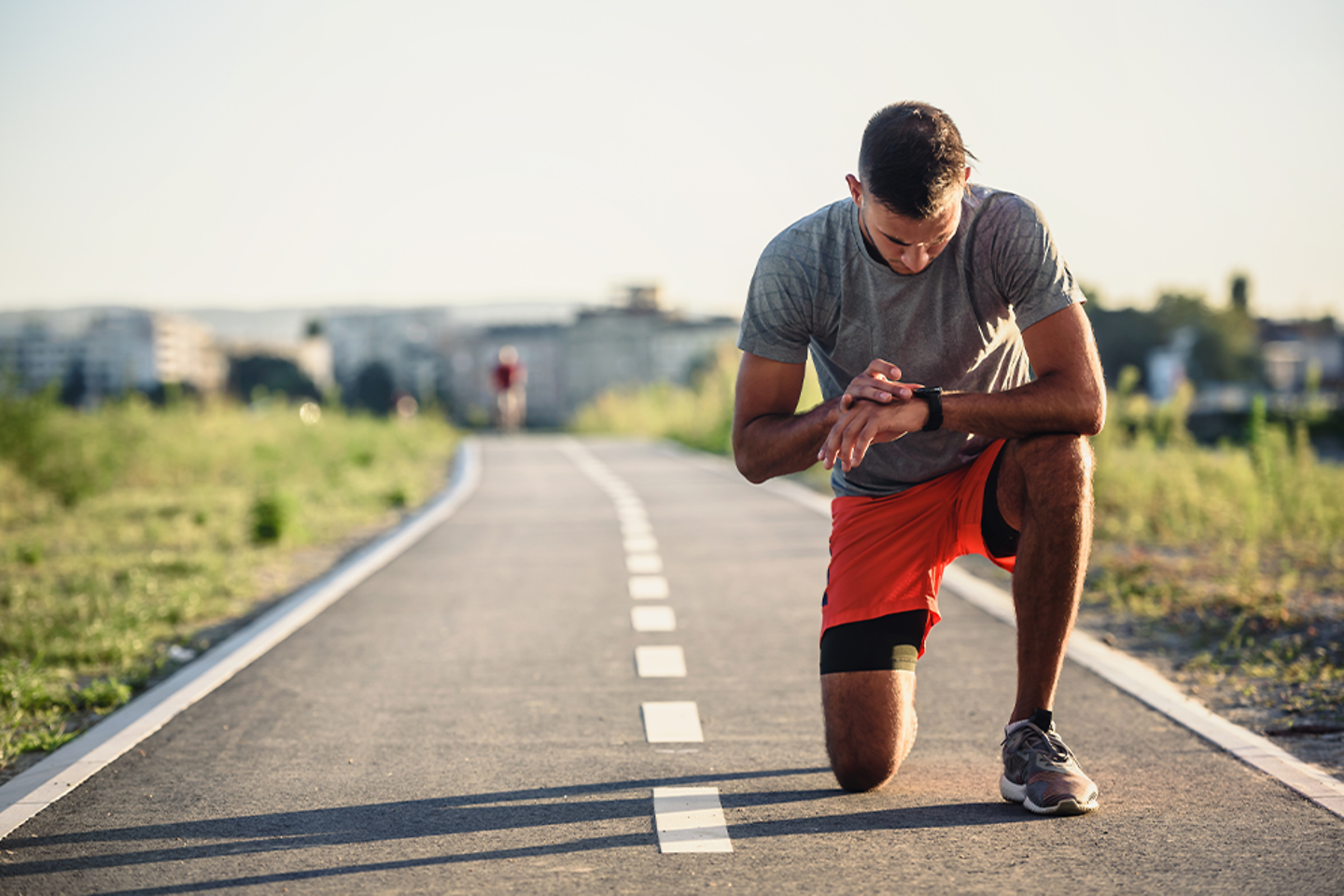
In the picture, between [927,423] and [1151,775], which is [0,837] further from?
[1151,775]

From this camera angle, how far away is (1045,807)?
13.0 ft

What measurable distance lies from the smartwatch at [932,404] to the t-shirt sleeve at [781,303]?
1.47 feet

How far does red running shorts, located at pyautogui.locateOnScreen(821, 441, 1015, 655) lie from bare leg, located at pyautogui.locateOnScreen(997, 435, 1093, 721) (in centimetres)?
28

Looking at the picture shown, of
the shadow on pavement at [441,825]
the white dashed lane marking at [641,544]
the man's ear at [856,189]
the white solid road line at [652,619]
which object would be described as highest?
the man's ear at [856,189]

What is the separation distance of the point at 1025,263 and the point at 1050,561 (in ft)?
2.99

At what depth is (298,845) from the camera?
3730 mm

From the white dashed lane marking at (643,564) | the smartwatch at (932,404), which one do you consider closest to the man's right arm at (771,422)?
the smartwatch at (932,404)

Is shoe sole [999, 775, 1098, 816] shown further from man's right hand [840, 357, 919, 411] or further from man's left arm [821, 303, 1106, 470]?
man's right hand [840, 357, 919, 411]

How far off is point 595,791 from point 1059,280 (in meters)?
2.10

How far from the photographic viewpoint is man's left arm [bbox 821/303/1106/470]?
4133 mm

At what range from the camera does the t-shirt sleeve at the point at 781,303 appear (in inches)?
172

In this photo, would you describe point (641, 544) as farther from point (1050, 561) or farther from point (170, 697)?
point (1050, 561)

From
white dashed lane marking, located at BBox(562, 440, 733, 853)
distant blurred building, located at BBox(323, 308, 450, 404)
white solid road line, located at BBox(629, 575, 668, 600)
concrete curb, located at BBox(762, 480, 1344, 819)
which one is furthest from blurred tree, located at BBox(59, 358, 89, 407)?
distant blurred building, located at BBox(323, 308, 450, 404)

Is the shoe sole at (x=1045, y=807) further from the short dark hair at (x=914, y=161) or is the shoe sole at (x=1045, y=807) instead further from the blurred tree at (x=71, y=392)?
the blurred tree at (x=71, y=392)
